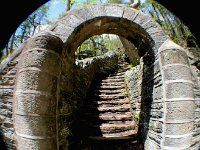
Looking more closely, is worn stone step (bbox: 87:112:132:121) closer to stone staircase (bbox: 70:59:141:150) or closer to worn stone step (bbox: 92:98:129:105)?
stone staircase (bbox: 70:59:141:150)

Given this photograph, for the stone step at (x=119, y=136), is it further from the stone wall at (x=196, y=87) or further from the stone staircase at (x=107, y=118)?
the stone wall at (x=196, y=87)

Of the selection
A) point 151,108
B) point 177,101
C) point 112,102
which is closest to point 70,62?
point 151,108

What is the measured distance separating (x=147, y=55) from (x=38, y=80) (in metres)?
2.84

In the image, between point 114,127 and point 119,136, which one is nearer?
point 119,136

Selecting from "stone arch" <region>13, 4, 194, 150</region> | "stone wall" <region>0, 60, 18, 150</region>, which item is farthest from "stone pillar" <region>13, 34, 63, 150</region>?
"stone wall" <region>0, 60, 18, 150</region>

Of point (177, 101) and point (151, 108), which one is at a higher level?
point (177, 101)

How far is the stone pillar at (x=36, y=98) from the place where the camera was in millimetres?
3010

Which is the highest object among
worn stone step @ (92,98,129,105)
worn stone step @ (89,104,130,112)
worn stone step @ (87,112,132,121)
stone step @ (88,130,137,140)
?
worn stone step @ (92,98,129,105)

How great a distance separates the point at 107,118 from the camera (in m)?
6.60

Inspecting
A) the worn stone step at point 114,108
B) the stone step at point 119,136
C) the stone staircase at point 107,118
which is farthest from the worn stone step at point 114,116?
the stone step at point 119,136

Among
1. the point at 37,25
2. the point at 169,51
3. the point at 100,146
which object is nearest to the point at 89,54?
the point at 37,25

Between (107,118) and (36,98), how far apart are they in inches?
156

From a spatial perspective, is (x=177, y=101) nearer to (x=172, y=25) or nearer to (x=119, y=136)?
(x=119, y=136)

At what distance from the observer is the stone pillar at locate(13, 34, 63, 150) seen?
3.01 m
